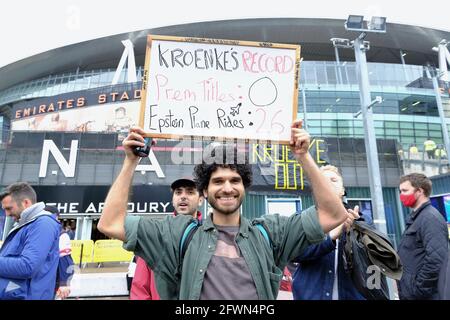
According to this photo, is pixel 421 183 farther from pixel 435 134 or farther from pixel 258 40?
pixel 258 40

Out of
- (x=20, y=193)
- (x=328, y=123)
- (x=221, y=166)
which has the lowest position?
(x=221, y=166)

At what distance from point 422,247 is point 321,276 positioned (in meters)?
1.41

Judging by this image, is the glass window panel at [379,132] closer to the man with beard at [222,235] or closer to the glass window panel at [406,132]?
the glass window panel at [406,132]

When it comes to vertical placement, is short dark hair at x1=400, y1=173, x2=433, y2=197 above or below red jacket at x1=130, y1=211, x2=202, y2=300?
above

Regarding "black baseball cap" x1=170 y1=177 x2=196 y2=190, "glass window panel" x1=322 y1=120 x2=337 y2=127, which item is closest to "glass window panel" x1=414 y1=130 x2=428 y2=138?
"glass window panel" x1=322 y1=120 x2=337 y2=127

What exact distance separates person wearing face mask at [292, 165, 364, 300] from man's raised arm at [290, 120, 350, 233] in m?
0.54

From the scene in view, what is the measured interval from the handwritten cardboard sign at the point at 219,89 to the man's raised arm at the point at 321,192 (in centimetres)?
11

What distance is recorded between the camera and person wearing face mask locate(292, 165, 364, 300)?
8.60ft

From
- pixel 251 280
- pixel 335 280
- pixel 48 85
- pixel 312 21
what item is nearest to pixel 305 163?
pixel 251 280

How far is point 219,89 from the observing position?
7.77 feet

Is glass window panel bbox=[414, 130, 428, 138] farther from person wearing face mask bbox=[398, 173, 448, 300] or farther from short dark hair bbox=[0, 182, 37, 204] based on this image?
short dark hair bbox=[0, 182, 37, 204]

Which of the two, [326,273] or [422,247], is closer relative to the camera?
[326,273]

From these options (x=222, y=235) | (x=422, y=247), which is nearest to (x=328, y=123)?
(x=422, y=247)
